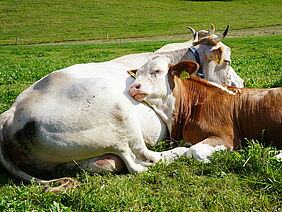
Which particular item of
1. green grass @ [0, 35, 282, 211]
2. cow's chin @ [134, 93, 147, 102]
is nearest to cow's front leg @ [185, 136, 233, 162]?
green grass @ [0, 35, 282, 211]

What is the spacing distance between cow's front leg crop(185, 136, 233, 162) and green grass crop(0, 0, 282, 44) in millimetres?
46718

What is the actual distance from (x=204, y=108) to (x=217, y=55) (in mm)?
2571

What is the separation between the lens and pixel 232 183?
4680 mm

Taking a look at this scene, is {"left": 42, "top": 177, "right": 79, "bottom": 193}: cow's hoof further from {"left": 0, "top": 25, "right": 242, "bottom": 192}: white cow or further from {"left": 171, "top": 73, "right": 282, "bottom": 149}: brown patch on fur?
{"left": 171, "top": 73, "right": 282, "bottom": 149}: brown patch on fur

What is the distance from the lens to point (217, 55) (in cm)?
838

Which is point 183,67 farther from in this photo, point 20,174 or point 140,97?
point 20,174

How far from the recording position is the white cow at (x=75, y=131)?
5168 millimetres

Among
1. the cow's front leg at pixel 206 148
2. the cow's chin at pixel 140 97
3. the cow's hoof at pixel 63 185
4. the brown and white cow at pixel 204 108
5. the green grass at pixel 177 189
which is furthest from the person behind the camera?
the cow's chin at pixel 140 97

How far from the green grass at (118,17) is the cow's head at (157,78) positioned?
149 feet

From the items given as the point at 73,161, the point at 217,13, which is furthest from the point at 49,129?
the point at 217,13

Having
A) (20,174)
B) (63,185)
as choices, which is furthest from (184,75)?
(20,174)

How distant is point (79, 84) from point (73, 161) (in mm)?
1101

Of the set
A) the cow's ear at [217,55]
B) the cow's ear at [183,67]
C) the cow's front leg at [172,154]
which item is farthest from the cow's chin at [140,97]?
the cow's ear at [217,55]

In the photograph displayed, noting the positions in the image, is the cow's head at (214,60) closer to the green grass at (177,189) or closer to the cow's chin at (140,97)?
the cow's chin at (140,97)
